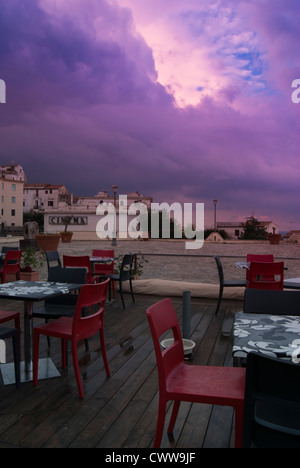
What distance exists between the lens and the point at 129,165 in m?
57.4

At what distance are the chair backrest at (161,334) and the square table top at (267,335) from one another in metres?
0.34

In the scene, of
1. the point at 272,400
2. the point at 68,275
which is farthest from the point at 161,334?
the point at 68,275

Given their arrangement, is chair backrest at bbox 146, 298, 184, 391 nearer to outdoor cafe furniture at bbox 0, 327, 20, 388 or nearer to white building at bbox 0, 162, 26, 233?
outdoor cafe furniture at bbox 0, 327, 20, 388

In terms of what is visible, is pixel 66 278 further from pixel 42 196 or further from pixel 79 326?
pixel 42 196

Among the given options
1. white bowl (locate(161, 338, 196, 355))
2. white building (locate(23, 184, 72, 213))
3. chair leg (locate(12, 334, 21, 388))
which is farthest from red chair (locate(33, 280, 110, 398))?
white building (locate(23, 184, 72, 213))

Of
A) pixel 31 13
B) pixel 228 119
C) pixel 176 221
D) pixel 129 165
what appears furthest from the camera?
pixel 129 165

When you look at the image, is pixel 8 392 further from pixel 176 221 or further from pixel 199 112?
pixel 176 221

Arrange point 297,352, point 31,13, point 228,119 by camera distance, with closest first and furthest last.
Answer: point 297,352 → point 31,13 → point 228,119

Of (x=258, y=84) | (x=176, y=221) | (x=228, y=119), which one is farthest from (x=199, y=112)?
(x=176, y=221)

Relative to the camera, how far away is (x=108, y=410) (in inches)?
94.4

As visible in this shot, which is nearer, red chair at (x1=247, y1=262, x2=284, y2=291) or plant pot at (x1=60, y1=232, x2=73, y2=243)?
red chair at (x1=247, y1=262, x2=284, y2=291)

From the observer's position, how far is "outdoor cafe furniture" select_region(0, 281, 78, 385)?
2.77 m

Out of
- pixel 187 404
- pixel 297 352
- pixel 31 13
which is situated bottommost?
pixel 187 404
